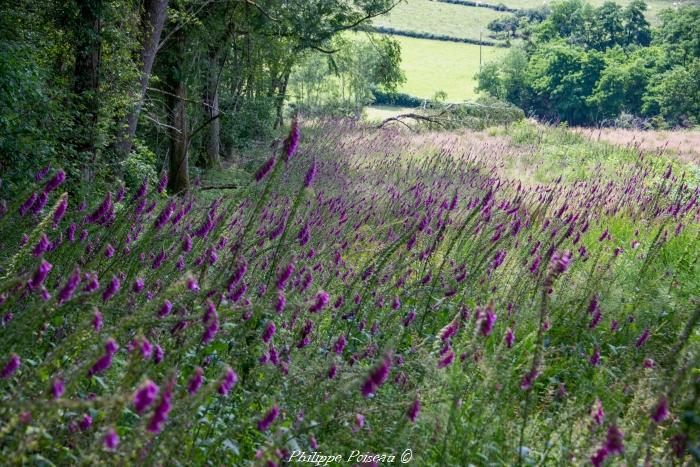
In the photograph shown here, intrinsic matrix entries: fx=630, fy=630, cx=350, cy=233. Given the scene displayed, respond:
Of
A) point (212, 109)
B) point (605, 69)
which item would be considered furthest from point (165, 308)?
point (605, 69)

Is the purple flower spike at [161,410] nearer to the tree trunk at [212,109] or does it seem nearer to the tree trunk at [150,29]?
the tree trunk at [150,29]

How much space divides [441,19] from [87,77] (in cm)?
11493

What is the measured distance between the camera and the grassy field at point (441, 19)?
105125 mm

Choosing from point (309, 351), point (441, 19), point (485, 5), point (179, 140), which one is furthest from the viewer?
point (485, 5)

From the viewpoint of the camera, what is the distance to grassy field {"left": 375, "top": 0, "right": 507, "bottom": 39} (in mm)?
105125

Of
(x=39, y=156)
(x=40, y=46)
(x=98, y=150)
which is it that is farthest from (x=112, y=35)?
(x=39, y=156)

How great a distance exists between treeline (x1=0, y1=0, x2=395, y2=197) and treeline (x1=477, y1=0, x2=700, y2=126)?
40244 millimetres

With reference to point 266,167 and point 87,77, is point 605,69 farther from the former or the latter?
point 266,167

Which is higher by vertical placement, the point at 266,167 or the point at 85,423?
the point at 266,167

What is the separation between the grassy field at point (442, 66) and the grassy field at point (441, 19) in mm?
7446

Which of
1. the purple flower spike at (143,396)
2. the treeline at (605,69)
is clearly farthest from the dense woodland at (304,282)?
the treeline at (605,69)

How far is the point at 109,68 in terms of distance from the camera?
797 cm

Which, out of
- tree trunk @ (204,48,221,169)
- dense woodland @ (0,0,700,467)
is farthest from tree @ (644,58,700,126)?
tree trunk @ (204,48,221,169)

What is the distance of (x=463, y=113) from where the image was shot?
27.9 metres
